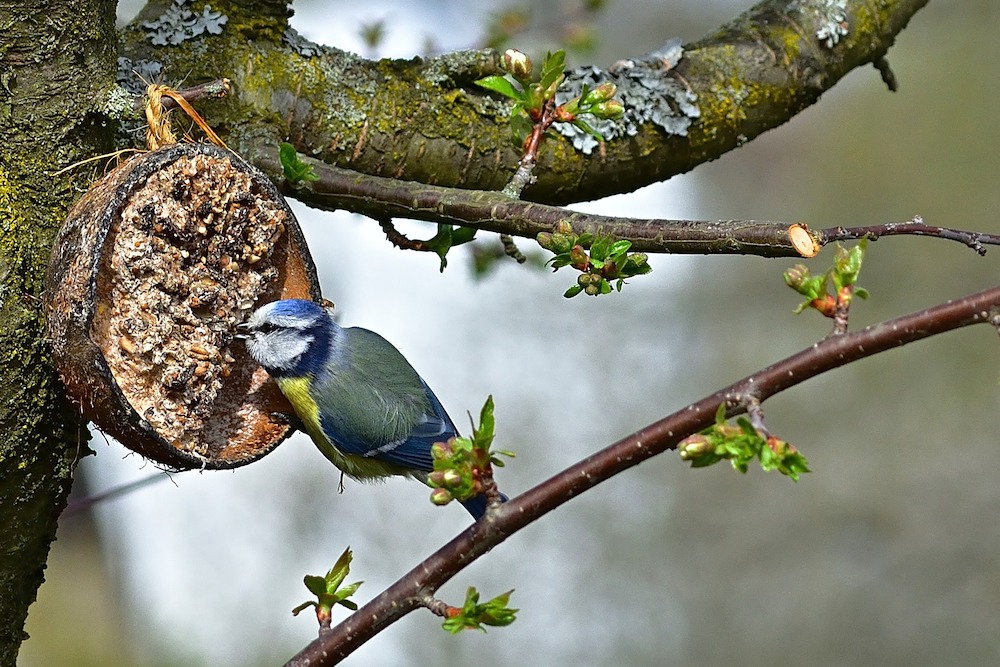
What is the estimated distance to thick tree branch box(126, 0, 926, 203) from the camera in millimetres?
1853

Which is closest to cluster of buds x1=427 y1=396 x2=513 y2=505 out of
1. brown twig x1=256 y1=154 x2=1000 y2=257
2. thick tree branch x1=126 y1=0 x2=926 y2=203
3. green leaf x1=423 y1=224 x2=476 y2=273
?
brown twig x1=256 y1=154 x2=1000 y2=257

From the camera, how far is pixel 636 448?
1169mm

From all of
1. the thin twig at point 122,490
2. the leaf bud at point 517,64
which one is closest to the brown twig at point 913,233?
the leaf bud at point 517,64

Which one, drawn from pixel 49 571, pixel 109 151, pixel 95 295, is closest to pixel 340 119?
pixel 109 151

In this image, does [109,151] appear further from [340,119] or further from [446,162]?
[446,162]

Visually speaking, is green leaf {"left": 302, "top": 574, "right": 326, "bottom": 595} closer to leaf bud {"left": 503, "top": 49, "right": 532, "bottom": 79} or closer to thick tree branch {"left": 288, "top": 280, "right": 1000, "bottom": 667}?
thick tree branch {"left": 288, "top": 280, "right": 1000, "bottom": 667}

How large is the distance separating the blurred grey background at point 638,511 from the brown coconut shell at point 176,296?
3432 mm

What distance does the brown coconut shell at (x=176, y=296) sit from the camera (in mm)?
1396

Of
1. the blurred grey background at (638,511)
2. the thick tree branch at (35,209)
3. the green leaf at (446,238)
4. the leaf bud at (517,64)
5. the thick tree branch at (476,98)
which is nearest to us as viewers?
the thick tree branch at (35,209)

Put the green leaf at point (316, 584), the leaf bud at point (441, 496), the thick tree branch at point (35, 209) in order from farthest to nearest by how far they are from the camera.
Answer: the thick tree branch at point (35, 209) → the green leaf at point (316, 584) → the leaf bud at point (441, 496)

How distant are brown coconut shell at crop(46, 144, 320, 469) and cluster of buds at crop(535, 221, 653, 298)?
1.57 feet

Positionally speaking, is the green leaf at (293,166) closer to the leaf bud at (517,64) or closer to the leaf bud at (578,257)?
the leaf bud at (517,64)

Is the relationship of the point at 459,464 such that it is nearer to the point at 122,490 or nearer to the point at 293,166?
the point at 293,166

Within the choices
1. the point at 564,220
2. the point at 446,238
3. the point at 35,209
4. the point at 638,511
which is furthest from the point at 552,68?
the point at 638,511
